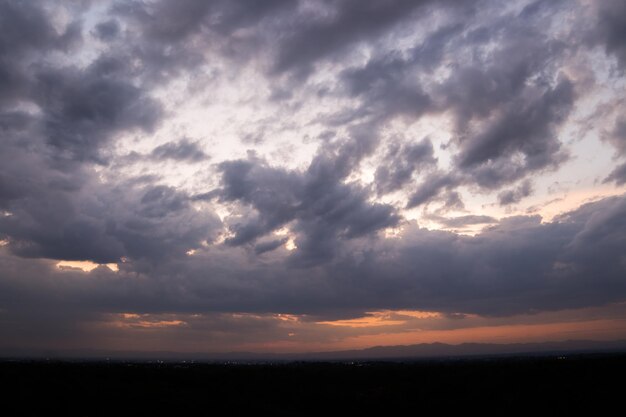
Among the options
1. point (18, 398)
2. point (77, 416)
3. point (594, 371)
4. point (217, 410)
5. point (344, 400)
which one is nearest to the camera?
point (77, 416)

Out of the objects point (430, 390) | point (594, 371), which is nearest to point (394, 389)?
point (430, 390)

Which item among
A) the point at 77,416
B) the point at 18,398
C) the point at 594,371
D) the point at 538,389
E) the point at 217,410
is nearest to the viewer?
the point at 77,416

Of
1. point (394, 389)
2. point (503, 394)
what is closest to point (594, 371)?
point (503, 394)

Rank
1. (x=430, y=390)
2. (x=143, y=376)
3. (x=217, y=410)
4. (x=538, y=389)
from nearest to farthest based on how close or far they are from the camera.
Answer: (x=217, y=410), (x=538, y=389), (x=430, y=390), (x=143, y=376)

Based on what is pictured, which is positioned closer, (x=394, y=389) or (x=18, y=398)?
(x=18, y=398)

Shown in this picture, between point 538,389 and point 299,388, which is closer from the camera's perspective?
point 538,389

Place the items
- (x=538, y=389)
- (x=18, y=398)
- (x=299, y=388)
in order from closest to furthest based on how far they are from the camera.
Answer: (x=18, y=398), (x=538, y=389), (x=299, y=388)

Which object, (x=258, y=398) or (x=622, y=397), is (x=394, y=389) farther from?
(x=622, y=397)

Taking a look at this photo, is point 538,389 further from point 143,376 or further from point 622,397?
point 143,376
